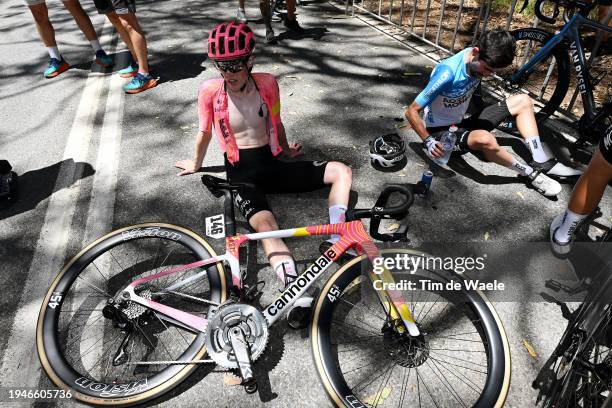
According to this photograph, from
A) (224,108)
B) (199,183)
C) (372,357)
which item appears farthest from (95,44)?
(372,357)

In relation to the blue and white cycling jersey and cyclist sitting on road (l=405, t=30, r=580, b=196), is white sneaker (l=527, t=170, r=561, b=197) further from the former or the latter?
the blue and white cycling jersey

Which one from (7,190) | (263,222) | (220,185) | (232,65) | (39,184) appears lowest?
(39,184)

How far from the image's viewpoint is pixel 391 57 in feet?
22.8

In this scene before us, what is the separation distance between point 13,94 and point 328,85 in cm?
524

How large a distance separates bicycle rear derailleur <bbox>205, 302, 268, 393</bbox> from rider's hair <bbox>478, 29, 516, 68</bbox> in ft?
10.4

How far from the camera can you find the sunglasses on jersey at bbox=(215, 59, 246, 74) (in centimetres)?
291

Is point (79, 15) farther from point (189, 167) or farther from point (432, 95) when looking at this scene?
point (432, 95)

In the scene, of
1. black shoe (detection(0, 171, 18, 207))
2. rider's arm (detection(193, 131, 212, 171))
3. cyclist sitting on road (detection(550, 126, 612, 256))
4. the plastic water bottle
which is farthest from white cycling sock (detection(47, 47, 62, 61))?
cyclist sitting on road (detection(550, 126, 612, 256))

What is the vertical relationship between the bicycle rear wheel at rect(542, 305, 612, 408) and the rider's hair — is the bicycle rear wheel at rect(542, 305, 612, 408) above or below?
below

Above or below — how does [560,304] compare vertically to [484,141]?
below

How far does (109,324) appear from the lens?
295 cm

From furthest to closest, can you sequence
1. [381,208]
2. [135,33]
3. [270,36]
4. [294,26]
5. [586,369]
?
[294,26], [270,36], [135,33], [381,208], [586,369]

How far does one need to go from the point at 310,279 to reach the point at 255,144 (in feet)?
5.20

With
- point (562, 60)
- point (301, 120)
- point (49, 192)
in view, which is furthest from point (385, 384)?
point (562, 60)
